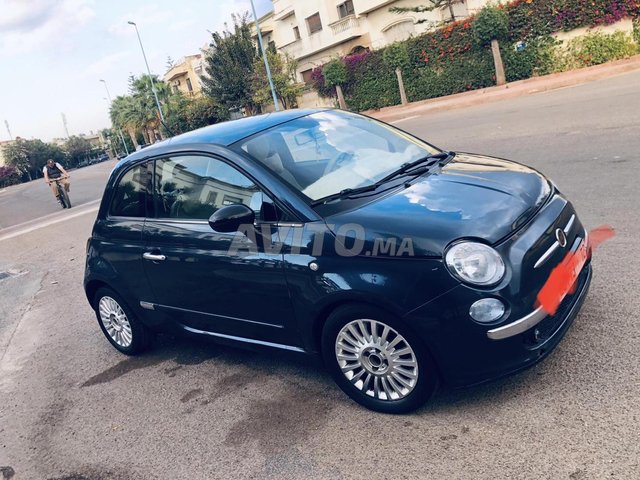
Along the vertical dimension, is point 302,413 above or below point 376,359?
below

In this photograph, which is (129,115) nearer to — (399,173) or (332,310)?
(399,173)

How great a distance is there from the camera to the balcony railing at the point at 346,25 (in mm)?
37406

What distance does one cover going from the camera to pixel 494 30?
21.9 metres

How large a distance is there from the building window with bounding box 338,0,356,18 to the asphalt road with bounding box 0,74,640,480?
35.5 meters

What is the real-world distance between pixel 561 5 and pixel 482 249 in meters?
21.4

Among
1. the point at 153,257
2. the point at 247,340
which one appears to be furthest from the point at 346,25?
the point at 247,340

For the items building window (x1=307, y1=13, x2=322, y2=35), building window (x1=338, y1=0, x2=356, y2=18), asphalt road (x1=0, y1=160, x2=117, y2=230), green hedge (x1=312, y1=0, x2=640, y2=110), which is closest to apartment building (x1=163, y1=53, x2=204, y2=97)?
building window (x1=307, y1=13, x2=322, y2=35)

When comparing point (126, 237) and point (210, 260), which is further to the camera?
point (126, 237)

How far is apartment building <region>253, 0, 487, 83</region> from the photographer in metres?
34.4

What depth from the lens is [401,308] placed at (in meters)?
2.90

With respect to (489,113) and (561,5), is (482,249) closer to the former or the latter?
(489,113)

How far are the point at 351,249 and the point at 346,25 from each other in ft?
123

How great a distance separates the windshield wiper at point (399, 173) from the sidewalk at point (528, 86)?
16.0m

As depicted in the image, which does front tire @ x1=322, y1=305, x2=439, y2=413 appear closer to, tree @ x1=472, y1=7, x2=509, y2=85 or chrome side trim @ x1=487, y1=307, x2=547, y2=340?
Answer: chrome side trim @ x1=487, y1=307, x2=547, y2=340
